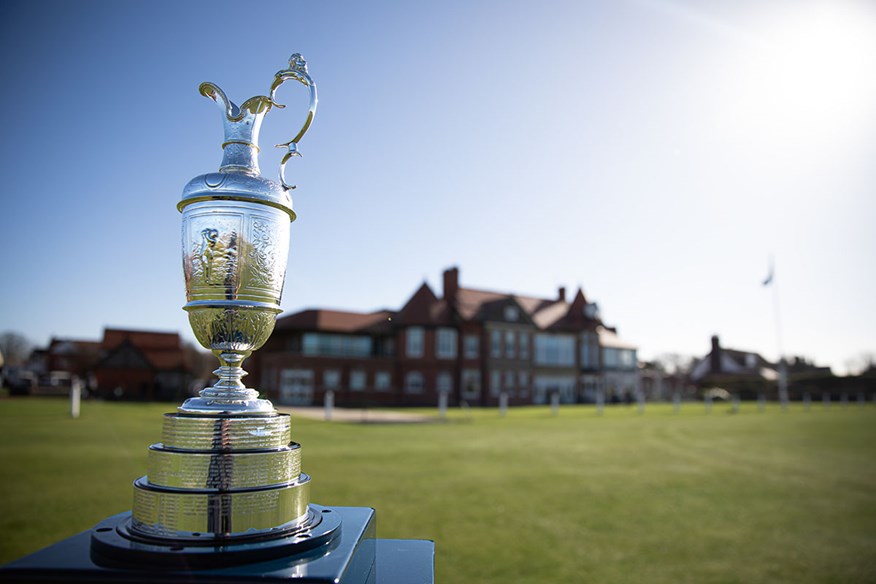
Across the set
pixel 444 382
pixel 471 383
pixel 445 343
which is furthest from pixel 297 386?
pixel 471 383

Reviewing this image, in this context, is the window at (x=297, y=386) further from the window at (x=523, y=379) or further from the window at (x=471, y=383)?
the window at (x=523, y=379)

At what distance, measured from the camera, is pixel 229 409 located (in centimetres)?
130

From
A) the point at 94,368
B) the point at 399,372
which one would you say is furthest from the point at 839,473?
the point at 94,368

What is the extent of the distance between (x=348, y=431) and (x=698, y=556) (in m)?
14.3

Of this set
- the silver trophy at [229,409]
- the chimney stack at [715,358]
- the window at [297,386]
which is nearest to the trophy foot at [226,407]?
the silver trophy at [229,409]

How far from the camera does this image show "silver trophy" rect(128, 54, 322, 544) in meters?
1.22

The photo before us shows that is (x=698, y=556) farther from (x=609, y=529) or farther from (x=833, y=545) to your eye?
(x=833, y=545)

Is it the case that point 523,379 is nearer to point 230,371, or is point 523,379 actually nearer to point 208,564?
point 230,371

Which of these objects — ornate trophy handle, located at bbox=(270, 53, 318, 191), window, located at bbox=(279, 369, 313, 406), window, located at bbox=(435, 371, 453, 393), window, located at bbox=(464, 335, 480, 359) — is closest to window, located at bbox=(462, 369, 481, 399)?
window, located at bbox=(435, 371, 453, 393)

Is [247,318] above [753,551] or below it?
above

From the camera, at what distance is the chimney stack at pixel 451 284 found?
4338 cm

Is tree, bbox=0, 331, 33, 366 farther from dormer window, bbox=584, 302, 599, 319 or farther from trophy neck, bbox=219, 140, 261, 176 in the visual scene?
trophy neck, bbox=219, 140, 261, 176

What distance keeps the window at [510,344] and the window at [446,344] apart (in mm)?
4464

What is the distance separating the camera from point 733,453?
1451 centimetres
